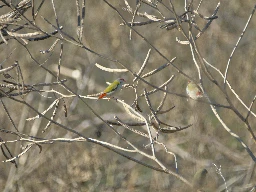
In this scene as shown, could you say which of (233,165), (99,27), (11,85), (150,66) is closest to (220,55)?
(150,66)

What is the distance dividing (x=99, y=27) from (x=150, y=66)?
1102mm

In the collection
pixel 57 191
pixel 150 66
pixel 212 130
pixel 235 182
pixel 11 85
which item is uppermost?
pixel 150 66

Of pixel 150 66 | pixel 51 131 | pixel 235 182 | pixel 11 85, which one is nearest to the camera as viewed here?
pixel 11 85

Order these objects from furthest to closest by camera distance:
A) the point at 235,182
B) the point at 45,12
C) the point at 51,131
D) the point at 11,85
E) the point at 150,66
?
the point at 45,12
the point at 150,66
the point at 51,131
the point at 235,182
the point at 11,85

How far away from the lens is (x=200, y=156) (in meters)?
6.34

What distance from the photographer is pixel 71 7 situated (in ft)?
26.0

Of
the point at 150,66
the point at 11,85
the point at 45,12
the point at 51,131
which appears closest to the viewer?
the point at 11,85

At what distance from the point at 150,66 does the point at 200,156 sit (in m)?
1.44

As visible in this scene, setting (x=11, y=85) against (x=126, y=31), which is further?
(x=126, y=31)

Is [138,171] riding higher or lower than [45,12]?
lower

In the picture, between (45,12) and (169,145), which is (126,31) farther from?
(169,145)

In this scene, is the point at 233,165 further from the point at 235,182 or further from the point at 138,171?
the point at 138,171

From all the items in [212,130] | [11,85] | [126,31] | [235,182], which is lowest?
[11,85]

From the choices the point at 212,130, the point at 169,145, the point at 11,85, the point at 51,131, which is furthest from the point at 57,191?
the point at 11,85
